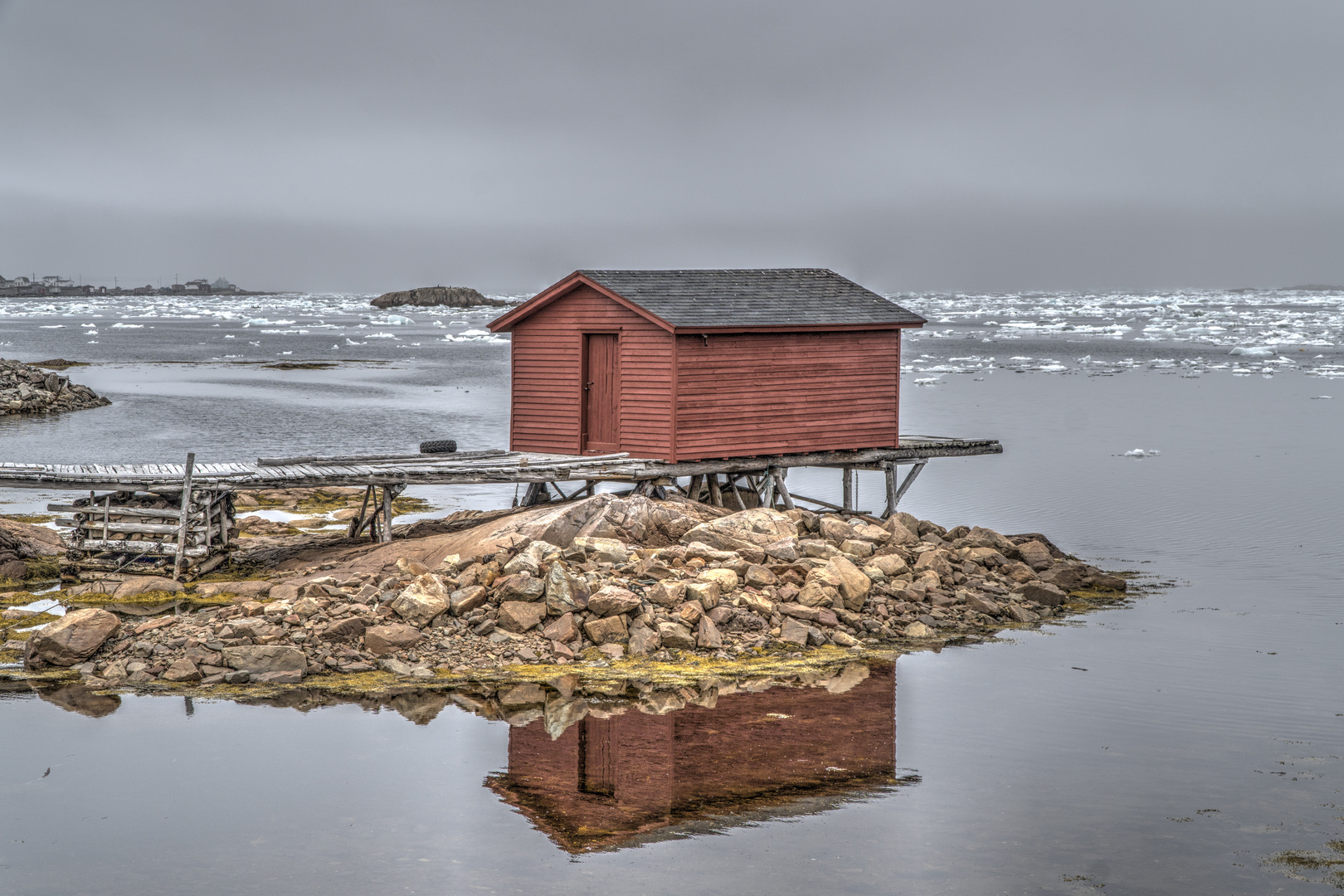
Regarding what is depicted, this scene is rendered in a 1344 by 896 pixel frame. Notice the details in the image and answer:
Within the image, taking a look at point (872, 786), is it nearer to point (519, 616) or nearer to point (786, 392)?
point (519, 616)

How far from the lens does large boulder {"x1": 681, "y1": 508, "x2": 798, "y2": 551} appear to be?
20.1 metres

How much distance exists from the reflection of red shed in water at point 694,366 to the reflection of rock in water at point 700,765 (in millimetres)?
8042

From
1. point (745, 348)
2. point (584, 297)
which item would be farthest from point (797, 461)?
point (584, 297)

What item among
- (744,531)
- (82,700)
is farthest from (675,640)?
(82,700)

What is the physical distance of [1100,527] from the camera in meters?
28.4

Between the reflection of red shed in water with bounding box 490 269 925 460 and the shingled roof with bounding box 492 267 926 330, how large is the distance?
37 millimetres

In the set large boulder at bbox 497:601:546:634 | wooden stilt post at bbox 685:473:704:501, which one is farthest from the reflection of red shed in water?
large boulder at bbox 497:601:546:634

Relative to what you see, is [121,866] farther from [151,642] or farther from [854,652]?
[854,652]

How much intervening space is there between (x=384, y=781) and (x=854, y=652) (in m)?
6.93

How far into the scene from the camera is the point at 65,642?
51.7 feet

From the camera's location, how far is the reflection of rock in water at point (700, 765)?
1215cm

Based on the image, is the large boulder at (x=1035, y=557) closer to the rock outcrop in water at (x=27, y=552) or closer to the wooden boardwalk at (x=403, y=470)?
the wooden boardwalk at (x=403, y=470)

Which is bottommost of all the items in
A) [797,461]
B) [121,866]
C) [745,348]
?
[121,866]

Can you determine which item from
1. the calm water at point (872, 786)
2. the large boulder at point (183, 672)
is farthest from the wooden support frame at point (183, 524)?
the calm water at point (872, 786)
